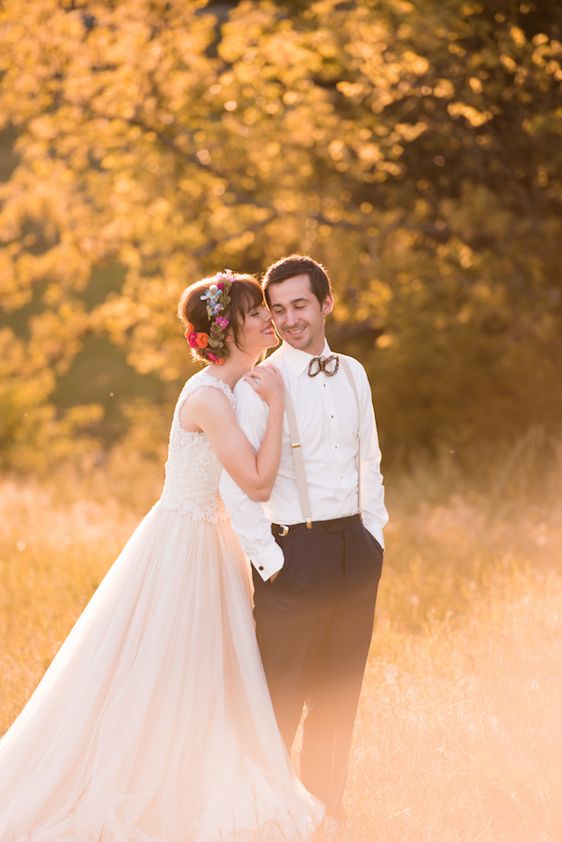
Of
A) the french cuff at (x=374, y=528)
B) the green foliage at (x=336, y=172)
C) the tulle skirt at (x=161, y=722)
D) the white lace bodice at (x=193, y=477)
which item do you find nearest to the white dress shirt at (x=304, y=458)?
the french cuff at (x=374, y=528)

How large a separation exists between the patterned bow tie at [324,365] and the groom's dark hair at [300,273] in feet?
0.69

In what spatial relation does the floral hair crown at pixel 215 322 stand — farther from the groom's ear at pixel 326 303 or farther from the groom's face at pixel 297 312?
the groom's ear at pixel 326 303

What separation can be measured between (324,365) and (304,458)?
35 centimetres

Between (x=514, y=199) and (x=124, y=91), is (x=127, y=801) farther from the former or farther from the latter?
(x=124, y=91)

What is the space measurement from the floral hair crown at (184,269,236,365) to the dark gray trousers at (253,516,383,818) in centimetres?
78

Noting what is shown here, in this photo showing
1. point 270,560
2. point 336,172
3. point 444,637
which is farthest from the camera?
point 336,172

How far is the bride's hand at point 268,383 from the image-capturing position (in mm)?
3656

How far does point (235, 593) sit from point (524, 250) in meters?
6.66

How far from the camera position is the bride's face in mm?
3920

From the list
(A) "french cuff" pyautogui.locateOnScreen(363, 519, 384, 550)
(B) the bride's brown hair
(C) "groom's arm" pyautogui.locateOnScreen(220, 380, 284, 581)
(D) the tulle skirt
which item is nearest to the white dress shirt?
(C) "groom's arm" pyautogui.locateOnScreen(220, 380, 284, 581)

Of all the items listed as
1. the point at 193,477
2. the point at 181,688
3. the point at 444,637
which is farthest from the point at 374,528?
the point at 444,637

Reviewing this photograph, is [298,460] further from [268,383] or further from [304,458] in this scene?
[268,383]

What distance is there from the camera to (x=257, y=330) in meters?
3.94

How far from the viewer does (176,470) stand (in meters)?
4.13
